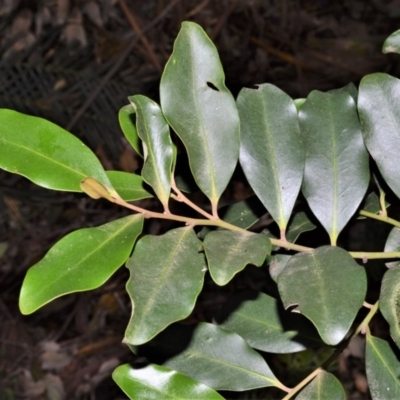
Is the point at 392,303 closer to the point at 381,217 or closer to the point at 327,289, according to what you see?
the point at 327,289

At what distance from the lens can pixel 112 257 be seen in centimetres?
67

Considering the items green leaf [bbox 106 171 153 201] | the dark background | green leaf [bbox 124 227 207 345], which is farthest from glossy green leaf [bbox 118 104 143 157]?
the dark background

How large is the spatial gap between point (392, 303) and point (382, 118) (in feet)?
0.68

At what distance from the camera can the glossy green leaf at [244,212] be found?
33.2 inches

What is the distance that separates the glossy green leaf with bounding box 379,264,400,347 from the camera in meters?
0.62

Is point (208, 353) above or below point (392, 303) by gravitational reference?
below

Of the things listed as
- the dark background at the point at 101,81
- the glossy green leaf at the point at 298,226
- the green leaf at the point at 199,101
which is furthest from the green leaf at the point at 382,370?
the dark background at the point at 101,81

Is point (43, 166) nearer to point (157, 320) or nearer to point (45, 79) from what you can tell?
point (157, 320)

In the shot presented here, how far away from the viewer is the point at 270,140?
769mm

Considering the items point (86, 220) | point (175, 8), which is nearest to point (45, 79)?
point (86, 220)

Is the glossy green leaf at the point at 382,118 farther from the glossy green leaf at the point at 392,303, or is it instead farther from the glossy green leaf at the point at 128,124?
the glossy green leaf at the point at 128,124

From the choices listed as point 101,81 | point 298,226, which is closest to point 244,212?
point 298,226

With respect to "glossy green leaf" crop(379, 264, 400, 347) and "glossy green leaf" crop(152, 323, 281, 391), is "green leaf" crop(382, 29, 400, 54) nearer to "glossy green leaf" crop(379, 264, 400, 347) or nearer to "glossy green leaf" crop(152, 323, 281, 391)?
"glossy green leaf" crop(379, 264, 400, 347)

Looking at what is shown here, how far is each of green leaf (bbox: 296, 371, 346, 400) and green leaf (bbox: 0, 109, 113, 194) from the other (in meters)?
0.32
